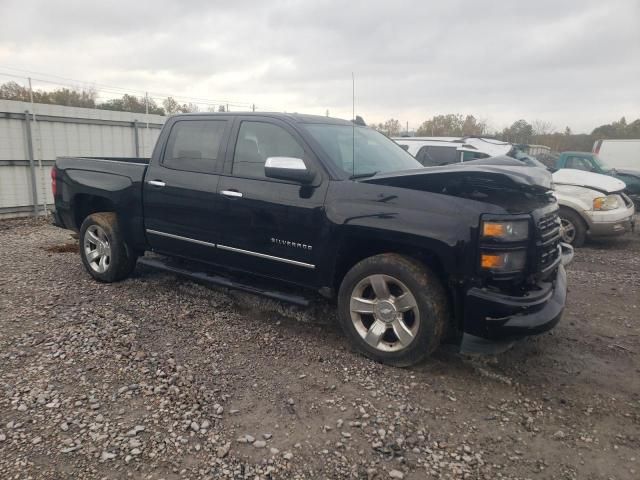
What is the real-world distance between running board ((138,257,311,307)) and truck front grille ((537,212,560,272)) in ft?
5.85

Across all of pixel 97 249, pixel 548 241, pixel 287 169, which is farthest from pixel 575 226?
pixel 97 249

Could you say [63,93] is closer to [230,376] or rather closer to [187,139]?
[187,139]

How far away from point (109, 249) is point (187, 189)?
143cm

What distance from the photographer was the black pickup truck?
3143 mm

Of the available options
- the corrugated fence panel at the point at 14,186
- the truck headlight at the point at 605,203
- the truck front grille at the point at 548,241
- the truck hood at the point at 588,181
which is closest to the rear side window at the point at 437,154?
the truck hood at the point at 588,181

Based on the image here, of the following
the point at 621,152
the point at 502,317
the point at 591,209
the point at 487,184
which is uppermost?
the point at 621,152

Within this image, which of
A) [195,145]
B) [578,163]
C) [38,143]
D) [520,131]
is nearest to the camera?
[195,145]

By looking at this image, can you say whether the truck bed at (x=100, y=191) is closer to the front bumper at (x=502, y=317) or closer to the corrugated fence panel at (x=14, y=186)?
the front bumper at (x=502, y=317)

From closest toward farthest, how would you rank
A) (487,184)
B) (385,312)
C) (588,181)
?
(487,184) → (385,312) → (588,181)

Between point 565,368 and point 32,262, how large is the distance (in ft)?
20.7

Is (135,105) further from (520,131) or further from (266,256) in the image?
(520,131)

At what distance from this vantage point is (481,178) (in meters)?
3.13

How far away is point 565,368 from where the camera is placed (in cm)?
361

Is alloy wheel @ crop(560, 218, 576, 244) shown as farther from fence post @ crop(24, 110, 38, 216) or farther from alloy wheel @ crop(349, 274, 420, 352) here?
fence post @ crop(24, 110, 38, 216)
